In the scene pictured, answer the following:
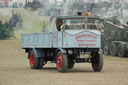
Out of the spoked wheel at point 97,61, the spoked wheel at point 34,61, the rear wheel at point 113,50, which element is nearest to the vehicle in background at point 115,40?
the rear wheel at point 113,50

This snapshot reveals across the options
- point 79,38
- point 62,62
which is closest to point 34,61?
point 62,62

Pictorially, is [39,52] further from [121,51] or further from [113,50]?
[113,50]

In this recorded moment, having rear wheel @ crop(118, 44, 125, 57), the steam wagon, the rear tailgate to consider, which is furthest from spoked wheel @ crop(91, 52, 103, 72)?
rear wheel @ crop(118, 44, 125, 57)

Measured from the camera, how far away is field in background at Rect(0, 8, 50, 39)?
5570cm

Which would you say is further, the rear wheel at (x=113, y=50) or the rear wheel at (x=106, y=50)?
the rear wheel at (x=106, y=50)

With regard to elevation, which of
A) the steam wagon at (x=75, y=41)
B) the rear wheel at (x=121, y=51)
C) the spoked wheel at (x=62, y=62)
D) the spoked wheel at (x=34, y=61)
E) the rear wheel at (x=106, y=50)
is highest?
the steam wagon at (x=75, y=41)

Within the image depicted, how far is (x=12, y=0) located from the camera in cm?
6234

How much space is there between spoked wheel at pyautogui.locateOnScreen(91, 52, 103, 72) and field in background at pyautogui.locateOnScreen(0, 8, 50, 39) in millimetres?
33024

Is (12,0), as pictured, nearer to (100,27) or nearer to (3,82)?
(100,27)

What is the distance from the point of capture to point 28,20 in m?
58.1

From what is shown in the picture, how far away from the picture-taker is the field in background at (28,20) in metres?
55.7

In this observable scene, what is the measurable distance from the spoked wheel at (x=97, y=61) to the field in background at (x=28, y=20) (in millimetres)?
33024

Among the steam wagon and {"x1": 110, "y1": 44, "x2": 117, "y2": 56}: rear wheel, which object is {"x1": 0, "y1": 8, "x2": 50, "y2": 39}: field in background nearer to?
{"x1": 110, "y1": 44, "x2": 117, "y2": 56}: rear wheel

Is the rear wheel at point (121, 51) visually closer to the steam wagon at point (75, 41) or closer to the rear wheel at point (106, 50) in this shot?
the rear wheel at point (106, 50)
